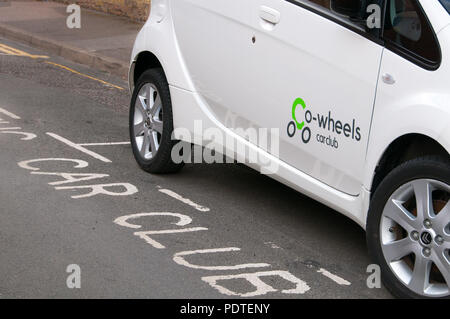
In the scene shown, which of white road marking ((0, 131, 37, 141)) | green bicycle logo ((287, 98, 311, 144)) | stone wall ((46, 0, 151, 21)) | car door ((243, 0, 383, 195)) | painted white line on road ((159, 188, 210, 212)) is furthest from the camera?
stone wall ((46, 0, 151, 21))

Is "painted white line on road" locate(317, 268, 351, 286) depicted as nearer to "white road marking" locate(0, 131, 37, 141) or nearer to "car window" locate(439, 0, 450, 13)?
"car window" locate(439, 0, 450, 13)

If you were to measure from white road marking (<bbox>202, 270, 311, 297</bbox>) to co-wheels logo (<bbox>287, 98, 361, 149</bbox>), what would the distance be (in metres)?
0.79

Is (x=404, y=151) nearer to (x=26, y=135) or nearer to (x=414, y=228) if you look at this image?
(x=414, y=228)

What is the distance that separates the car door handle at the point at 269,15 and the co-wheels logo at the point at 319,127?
0.53m

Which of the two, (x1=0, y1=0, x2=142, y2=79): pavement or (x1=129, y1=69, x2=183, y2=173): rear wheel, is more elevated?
(x1=129, y1=69, x2=183, y2=173): rear wheel

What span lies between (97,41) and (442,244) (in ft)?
32.6

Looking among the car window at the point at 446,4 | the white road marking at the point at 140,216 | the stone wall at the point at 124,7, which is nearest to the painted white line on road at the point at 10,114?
the white road marking at the point at 140,216

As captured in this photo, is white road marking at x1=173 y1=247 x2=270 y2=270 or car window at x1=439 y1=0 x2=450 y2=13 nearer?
car window at x1=439 y1=0 x2=450 y2=13

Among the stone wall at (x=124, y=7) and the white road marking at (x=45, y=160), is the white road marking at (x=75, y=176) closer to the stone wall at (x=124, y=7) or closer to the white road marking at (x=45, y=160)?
the white road marking at (x=45, y=160)

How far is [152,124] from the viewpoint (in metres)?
6.75

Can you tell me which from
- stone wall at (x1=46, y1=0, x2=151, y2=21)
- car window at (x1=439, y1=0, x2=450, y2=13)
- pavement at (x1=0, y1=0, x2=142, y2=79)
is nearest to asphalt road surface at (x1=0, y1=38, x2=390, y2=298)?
car window at (x1=439, y1=0, x2=450, y2=13)

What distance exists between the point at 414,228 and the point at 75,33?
34.6 ft

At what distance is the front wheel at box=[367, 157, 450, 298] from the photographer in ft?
14.3

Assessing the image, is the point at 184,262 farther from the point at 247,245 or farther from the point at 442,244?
the point at 442,244
